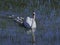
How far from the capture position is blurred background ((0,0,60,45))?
64.0 ft

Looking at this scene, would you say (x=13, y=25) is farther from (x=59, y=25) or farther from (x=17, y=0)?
(x=17, y=0)

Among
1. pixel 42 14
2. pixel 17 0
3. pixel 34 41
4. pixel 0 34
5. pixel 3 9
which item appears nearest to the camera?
pixel 34 41

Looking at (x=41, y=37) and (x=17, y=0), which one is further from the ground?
(x=17, y=0)

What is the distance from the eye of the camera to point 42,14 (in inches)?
1040

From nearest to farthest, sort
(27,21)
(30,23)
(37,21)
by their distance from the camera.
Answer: (30,23) < (27,21) < (37,21)

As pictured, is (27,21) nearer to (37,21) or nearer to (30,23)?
(30,23)

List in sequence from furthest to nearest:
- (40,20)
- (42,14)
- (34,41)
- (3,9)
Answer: (3,9) → (42,14) → (40,20) → (34,41)

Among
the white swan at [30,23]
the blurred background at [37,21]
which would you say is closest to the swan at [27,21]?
the white swan at [30,23]

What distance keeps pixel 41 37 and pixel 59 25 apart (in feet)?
10.8

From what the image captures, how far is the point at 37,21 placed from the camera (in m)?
24.4

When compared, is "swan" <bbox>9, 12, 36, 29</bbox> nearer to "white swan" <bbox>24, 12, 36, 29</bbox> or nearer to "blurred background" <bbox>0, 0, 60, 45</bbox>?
"white swan" <bbox>24, 12, 36, 29</bbox>

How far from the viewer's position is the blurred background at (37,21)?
19.5 metres

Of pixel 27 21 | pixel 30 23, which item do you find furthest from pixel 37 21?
pixel 30 23

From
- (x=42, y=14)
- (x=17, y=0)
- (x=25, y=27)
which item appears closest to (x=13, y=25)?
(x=25, y=27)
